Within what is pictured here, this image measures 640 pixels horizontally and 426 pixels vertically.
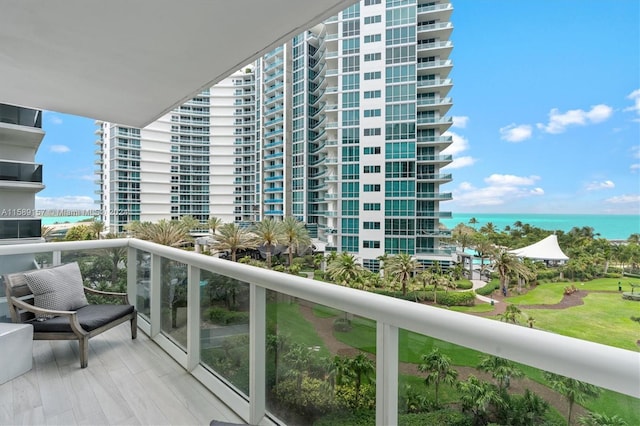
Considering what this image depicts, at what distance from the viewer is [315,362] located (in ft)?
4.41

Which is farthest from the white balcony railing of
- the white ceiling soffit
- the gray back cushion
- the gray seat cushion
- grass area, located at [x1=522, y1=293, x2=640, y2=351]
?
grass area, located at [x1=522, y1=293, x2=640, y2=351]

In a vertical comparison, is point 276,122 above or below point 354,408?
above

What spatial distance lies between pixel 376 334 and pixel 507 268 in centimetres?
2131

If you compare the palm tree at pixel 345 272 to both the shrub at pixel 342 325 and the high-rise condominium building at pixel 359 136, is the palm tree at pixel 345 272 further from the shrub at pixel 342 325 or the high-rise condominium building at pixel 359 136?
the shrub at pixel 342 325

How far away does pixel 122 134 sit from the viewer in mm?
32469

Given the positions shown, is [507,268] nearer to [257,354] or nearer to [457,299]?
[457,299]

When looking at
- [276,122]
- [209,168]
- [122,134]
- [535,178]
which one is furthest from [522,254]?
[122,134]

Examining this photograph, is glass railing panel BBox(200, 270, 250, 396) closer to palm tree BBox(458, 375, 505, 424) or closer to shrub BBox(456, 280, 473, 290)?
palm tree BBox(458, 375, 505, 424)

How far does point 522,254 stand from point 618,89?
2002cm

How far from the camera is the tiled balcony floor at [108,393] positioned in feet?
5.39

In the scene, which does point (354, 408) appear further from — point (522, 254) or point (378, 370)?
point (522, 254)

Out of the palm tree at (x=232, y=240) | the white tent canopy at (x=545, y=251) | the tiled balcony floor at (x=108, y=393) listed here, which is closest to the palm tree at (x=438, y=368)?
the tiled balcony floor at (x=108, y=393)

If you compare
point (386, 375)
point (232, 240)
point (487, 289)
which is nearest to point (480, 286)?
point (487, 289)

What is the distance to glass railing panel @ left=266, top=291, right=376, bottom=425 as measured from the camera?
1120 millimetres
